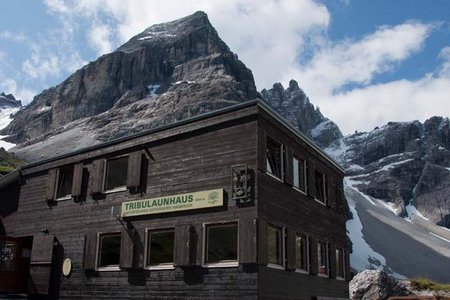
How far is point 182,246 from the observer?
1819cm

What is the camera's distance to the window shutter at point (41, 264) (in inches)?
909

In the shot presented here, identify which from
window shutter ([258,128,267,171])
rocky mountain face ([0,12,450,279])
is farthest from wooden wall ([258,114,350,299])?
rocky mountain face ([0,12,450,279])

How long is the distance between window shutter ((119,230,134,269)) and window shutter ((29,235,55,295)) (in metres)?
4.99

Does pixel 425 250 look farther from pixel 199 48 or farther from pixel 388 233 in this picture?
pixel 199 48

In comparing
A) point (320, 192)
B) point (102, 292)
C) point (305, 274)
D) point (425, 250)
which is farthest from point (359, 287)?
point (425, 250)

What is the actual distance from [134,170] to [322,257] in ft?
31.7

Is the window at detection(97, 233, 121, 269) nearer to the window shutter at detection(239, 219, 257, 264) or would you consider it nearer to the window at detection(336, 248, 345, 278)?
the window shutter at detection(239, 219, 257, 264)

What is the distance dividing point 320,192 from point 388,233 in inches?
5609

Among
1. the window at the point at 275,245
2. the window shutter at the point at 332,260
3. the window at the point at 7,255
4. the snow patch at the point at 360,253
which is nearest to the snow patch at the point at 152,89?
the snow patch at the point at 360,253

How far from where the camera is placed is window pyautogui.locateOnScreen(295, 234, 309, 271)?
20.2 m

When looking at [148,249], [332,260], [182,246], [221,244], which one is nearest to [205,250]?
[221,244]

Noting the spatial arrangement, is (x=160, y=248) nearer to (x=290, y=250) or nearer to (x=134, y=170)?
(x=134, y=170)

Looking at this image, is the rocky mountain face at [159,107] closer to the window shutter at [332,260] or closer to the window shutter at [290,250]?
the window shutter at [332,260]

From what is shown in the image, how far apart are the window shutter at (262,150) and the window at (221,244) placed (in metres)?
2.33
